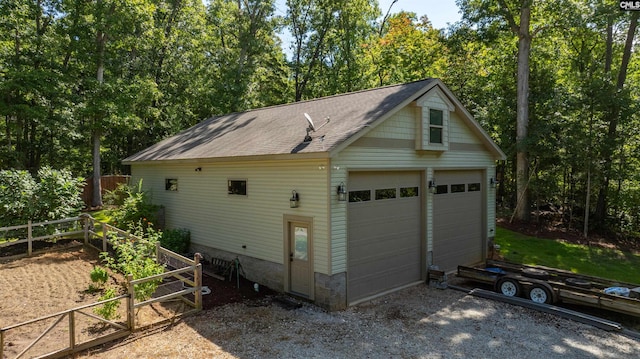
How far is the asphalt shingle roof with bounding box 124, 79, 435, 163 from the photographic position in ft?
29.0

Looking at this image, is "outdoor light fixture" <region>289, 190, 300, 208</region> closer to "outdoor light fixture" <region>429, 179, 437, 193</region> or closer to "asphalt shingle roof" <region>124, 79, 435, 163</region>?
"asphalt shingle roof" <region>124, 79, 435, 163</region>

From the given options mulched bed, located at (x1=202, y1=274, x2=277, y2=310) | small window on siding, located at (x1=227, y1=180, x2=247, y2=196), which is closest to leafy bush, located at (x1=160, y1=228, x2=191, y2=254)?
mulched bed, located at (x1=202, y1=274, x2=277, y2=310)

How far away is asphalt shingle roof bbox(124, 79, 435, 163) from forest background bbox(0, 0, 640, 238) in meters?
9.13

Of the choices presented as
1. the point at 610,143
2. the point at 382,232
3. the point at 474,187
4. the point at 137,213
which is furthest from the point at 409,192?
the point at 610,143

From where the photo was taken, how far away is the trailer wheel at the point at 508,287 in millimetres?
9406

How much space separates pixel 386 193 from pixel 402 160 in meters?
0.98

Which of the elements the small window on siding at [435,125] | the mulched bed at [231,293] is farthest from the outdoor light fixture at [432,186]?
the mulched bed at [231,293]

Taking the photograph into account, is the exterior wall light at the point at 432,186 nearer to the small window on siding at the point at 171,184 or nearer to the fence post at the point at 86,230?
the small window on siding at the point at 171,184

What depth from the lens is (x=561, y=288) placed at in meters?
8.86

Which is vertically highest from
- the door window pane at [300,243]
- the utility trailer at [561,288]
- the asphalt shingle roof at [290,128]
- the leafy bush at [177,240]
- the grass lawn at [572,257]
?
the asphalt shingle roof at [290,128]

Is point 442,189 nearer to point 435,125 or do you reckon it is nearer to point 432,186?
point 432,186

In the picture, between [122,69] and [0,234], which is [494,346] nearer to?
[0,234]

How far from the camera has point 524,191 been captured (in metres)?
18.8

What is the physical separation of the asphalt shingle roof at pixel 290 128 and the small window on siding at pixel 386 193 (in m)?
1.90
